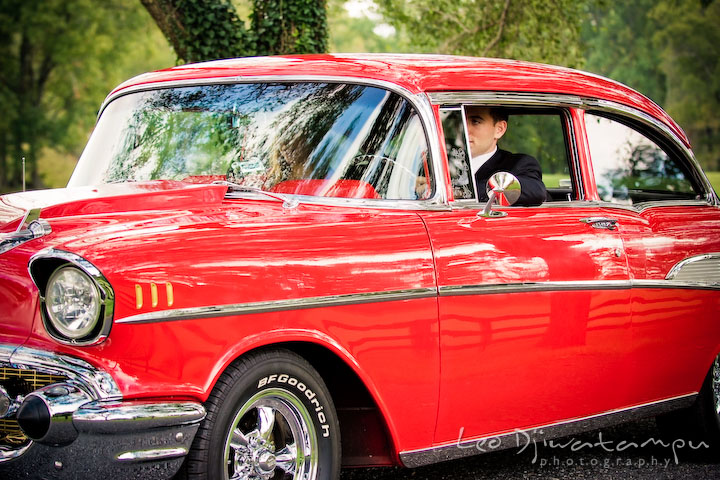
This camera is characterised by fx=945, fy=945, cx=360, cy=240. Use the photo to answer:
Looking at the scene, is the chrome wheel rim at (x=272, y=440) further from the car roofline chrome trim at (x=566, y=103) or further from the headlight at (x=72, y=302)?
the car roofline chrome trim at (x=566, y=103)

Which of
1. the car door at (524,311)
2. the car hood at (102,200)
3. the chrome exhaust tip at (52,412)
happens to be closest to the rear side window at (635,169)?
the car door at (524,311)

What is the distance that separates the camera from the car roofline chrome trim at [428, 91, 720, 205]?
4.27m

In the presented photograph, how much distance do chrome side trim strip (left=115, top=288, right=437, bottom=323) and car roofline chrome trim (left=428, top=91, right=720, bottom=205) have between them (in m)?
0.97

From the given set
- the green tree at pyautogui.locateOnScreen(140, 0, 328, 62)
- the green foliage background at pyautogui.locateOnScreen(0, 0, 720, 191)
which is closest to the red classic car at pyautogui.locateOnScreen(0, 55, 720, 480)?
the green tree at pyautogui.locateOnScreen(140, 0, 328, 62)

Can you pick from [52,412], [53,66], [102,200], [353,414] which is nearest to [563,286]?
[353,414]

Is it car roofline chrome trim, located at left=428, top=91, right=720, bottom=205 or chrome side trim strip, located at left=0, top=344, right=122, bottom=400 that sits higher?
car roofline chrome trim, located at left=428, top=91, right=720, bottom=205

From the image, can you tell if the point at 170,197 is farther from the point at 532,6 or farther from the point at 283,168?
the point at 532,6

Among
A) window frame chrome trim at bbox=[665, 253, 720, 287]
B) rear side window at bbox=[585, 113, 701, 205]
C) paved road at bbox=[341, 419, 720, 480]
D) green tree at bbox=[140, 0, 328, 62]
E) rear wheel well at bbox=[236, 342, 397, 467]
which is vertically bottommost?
paved road at bbox=[341, 419, 720, 480]

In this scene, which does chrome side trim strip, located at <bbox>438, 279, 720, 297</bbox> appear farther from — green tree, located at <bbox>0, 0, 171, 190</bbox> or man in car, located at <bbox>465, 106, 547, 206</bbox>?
green tree, located at <bbox>0, 0, 171, 190</bbox>

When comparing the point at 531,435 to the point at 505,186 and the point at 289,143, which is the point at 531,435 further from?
the point at 289,143

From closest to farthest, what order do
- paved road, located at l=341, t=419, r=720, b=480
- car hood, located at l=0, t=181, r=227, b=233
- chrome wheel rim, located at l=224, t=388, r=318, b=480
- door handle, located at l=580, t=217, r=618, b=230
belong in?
chrome wheel rim, located at l=224, t=388, r=318, b=480, car hood, located at l=0, t=181, r=227, b=233, door handle, located at l=580, t=217, r=618, b=230, paved road, located at l=341, t=419, r=720, b=480

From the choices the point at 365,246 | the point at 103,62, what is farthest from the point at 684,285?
the point at 103,62

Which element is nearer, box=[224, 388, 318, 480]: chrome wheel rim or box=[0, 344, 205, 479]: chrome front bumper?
box=[0, 344, 205, 479]: chrome front bumper

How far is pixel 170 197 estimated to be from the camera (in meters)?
3.72
